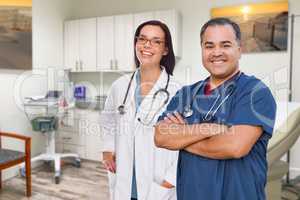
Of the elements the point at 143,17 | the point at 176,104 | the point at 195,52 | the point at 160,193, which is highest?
the point at 143,17

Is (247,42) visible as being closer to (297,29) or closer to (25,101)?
(297,29)

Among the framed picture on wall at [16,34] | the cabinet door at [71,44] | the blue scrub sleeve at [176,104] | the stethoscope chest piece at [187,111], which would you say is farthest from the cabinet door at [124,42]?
the stethoscope chest piece at [187,111]

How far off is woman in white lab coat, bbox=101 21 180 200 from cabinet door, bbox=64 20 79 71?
2799 millimetres

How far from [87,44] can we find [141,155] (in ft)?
9.88

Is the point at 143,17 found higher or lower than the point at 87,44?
higher

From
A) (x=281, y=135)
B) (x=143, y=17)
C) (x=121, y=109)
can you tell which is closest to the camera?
(x=121, y=109)

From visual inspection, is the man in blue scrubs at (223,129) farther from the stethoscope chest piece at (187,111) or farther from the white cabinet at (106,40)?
the white cabinet at (106,40)

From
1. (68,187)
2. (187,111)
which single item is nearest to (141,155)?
(187,111)

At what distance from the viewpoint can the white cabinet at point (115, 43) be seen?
3842mm

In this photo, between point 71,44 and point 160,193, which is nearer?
point 160,193

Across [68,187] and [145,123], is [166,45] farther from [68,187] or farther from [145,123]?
[68,187]

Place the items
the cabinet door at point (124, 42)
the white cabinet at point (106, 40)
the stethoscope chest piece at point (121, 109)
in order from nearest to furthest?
1. the stethoscope chest piece at point (121, 109)
2. the white cabinet at point (106, 40)
3. the cabinet door at point (124, 42)

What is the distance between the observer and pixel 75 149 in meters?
4.18

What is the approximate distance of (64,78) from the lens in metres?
4.30
